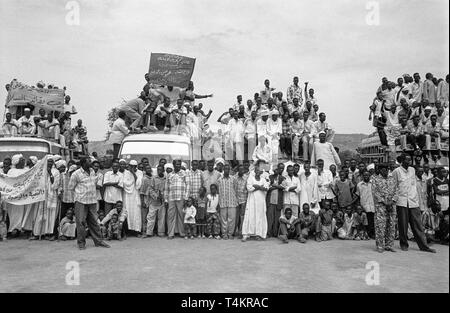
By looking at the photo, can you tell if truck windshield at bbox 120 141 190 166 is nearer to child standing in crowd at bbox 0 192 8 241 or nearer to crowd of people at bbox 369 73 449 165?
child standing in crowd at bbox 0 192 8 241

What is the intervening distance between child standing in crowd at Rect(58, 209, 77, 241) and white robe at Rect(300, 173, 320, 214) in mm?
5134

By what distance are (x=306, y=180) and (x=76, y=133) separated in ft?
30.1

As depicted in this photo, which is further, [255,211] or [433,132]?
[433,132]

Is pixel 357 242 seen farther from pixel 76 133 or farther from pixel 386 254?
pixel 76 133

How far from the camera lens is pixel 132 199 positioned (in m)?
9.34

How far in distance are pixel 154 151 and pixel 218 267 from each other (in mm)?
4556

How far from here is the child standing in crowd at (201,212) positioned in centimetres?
923

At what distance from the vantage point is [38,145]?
36.6ft

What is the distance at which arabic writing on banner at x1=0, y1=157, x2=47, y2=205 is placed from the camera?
910 cm

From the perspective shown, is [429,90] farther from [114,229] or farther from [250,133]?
[114,229]

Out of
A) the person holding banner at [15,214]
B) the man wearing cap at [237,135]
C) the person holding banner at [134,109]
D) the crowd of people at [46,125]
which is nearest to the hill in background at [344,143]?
the crowd of people at [46,125]

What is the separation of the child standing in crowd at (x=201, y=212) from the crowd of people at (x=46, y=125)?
594 centimetres

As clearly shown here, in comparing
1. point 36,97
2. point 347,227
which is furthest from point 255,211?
point 36,97
